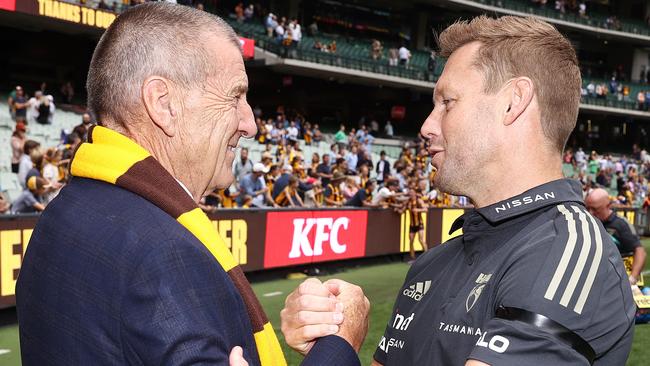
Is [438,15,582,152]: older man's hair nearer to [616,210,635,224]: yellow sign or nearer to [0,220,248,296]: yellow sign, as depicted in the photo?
[0,220,248,296]: yellow sign

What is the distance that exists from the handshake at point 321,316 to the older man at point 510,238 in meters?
0.01

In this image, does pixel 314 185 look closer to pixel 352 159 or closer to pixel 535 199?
pixel 352 159

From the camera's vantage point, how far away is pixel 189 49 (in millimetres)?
1768

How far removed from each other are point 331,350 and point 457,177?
30.6 inches

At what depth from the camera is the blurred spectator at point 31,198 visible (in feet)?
27.3

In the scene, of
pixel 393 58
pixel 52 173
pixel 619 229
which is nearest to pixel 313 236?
pixel 52 173

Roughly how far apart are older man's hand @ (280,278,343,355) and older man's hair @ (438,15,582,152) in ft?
2.74

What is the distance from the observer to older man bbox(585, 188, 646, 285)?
27.6ft

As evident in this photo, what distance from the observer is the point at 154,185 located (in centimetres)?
165

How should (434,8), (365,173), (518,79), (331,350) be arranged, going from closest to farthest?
(331,350) < (518,79) < (365,173) < (434,8)

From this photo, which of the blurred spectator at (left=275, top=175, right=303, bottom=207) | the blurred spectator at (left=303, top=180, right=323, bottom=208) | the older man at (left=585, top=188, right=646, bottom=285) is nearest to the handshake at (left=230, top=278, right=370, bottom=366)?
the older man at (left=585, top=188, right=646, bottom=285)

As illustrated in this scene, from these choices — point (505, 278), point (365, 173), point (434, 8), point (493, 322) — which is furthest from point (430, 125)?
point (434, 8)

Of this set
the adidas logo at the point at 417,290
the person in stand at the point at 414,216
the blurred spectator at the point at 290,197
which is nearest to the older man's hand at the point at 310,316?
the adidas logo at the point at 417,290

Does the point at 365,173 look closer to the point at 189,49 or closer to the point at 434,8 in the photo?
the point at 189,49
